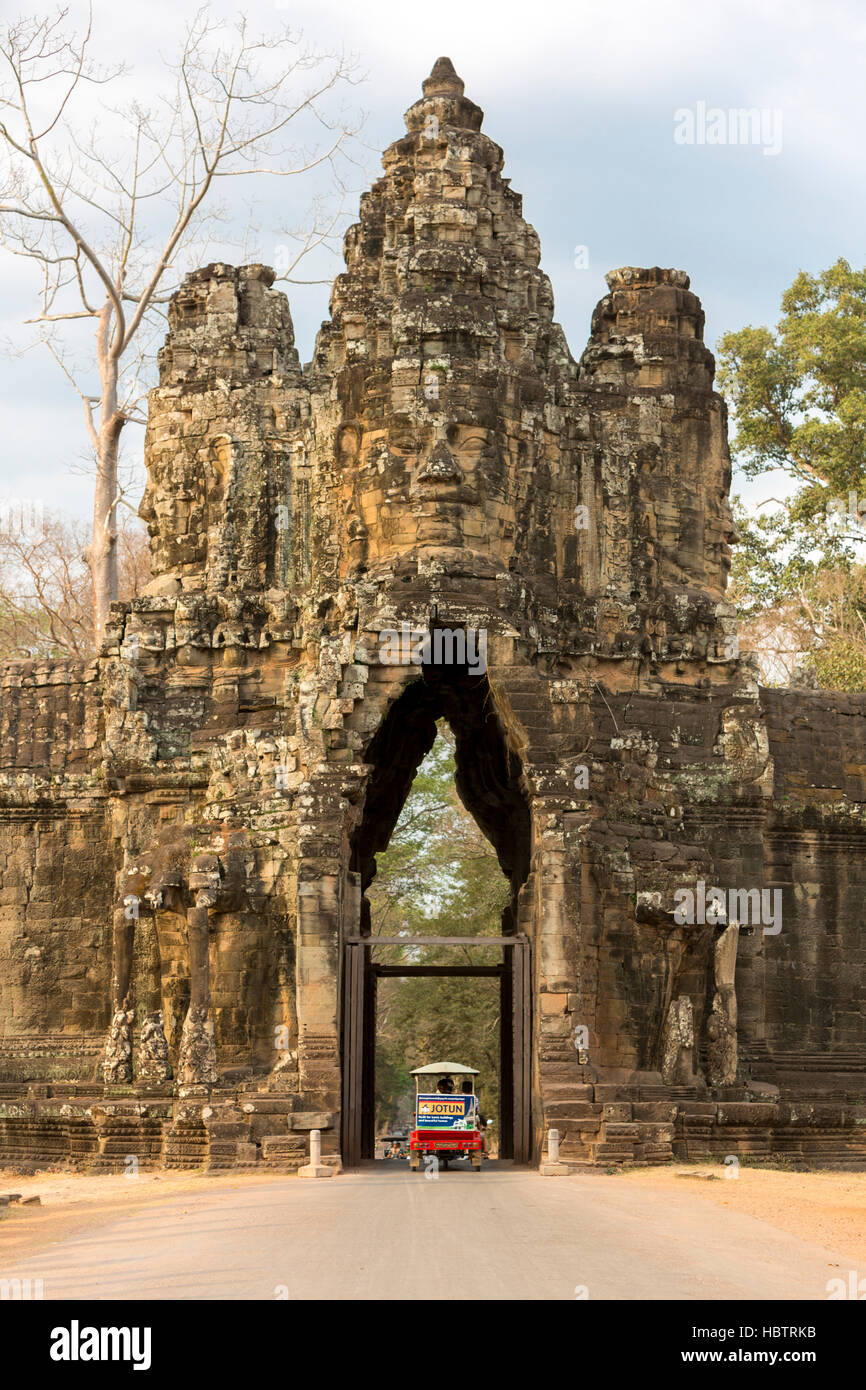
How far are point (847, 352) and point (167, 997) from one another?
72.4 feet

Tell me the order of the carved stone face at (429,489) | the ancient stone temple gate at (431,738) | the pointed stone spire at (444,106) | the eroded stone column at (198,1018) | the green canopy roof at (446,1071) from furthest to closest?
1. the pointed stone spire at (444,106)
2. the green canopy roof at (446,1071)
3. the carved stone face at (429,489)
4. the ancient stone temple gate at (431,738)
5. the eroded stone column at (198,1018)

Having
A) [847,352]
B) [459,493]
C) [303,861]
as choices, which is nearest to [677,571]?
[459,493]

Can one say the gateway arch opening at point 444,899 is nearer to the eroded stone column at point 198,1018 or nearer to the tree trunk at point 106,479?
the eroded stone column at point 198,1018

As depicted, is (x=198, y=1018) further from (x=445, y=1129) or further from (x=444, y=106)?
(x=444, y=106)

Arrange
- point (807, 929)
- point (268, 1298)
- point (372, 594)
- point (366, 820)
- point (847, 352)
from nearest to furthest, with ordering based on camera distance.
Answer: point (268, 1298) < point (372, 594) < point (807, 929) < point (366, 820) < point (847, 352)

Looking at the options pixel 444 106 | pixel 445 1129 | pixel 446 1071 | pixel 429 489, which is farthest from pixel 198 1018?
pixel 444 106

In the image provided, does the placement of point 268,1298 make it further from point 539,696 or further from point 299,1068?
point 539,696

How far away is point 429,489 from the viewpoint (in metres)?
23.9

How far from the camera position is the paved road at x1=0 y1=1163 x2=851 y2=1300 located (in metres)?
11.2

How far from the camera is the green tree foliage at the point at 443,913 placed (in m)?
40.2

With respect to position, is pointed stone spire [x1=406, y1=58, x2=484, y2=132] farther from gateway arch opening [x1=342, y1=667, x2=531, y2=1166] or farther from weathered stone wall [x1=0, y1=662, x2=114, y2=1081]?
weathered stone wall [x1=0, y1=662, x2=114, y2=1081]

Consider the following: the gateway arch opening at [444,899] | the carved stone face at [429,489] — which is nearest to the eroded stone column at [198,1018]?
the gateway arch opening at [444,899]

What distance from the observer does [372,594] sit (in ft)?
74.7

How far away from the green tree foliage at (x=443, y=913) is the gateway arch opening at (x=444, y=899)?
0.04 m
